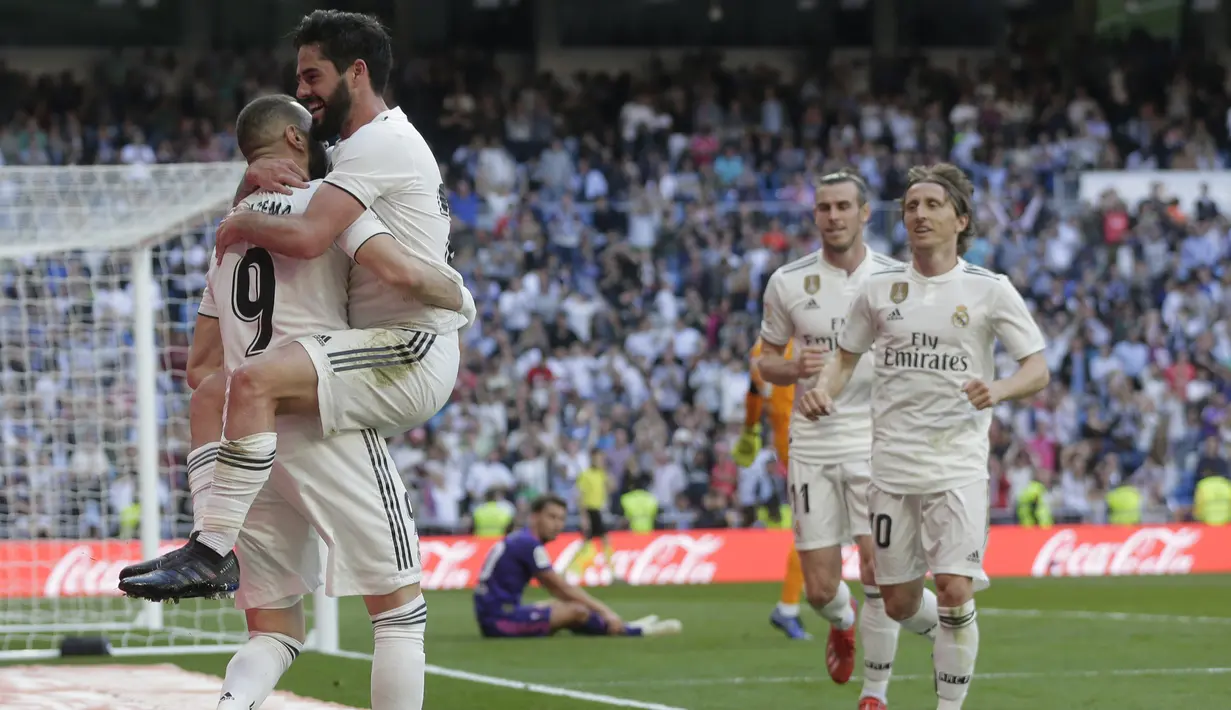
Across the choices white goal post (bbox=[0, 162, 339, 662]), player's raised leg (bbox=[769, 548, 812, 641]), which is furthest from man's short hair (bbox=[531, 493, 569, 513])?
white goal post (bbox=[0, 162, 339, 662])

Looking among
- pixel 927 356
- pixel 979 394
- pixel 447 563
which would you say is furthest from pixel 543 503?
pixel 447 563

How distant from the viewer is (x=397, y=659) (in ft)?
18.3

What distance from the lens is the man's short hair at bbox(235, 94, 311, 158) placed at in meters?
5.72

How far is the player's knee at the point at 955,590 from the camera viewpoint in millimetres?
7566

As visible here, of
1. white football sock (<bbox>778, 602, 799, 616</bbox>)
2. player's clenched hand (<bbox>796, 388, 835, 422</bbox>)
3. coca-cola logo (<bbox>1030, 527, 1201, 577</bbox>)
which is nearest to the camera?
player's clenched hand (<bbox>796, 388, 835, 422</bbox>)

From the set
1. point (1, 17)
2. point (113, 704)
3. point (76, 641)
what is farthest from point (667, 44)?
point (113, 704)

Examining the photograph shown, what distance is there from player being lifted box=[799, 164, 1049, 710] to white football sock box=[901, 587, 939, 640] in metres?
0.41

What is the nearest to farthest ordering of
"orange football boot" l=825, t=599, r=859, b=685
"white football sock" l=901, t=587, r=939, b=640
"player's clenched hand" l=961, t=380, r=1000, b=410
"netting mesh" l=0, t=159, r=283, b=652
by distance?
"player's clenched hand" l=961, t=380, r=1000, b=410 < "white football sock" l=901, t=587, r=939, b=640 < "orange football boot" l=825, t=599, r=859, b=685 < "netting mesh" l=0, t=159, r=283, b=652

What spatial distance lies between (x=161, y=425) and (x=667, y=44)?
1536 centimetres

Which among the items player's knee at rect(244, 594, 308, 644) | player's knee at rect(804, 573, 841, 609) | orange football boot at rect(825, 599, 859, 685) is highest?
player's knee at rect(244, 594, 308, 644)

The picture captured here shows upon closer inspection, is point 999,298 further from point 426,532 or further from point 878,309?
point 426,532

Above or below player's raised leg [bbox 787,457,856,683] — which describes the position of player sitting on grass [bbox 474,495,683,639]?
below

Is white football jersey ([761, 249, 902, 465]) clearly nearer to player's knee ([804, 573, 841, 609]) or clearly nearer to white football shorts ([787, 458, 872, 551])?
A: white football shorts ([787, 458, 872, 551])

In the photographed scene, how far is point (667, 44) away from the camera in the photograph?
107ft
